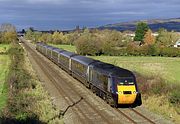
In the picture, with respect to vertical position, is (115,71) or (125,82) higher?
(115,71)

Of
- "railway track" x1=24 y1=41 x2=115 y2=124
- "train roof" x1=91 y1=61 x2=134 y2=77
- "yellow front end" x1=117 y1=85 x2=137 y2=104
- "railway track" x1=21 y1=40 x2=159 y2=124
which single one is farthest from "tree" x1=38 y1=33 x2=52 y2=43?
"yellow front end" x1=117 y1=85 x2=137 y2=104

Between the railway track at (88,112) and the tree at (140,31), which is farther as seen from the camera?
the tree at (140,31)

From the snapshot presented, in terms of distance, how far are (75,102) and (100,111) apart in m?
Result: 3.84

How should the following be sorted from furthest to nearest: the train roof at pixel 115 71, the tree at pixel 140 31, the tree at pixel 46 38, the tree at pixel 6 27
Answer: the tree at pixel 6 27
the tree at pixel 46 38
the tree at pixel 140 31
the train roof at pixel 115 71

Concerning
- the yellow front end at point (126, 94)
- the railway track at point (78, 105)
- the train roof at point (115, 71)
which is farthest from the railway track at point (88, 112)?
the train roof at point (115, 71)

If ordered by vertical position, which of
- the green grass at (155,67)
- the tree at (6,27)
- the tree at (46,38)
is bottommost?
the tree at (46,38)

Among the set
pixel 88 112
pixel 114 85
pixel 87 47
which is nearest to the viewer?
pixel 88 112

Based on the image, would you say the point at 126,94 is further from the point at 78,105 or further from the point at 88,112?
the point at 78,105

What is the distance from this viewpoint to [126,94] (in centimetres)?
2508

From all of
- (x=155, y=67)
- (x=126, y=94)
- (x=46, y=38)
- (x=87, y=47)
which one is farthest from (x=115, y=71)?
(x=46, y=38)

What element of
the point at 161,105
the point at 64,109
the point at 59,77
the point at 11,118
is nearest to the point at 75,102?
the point at 64,109

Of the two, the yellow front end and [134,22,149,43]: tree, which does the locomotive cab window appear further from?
[134,22,149,43]: tree

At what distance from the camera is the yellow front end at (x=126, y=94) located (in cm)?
2500

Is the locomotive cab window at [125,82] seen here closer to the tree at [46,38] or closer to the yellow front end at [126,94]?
the yellow front end at [126,94]
